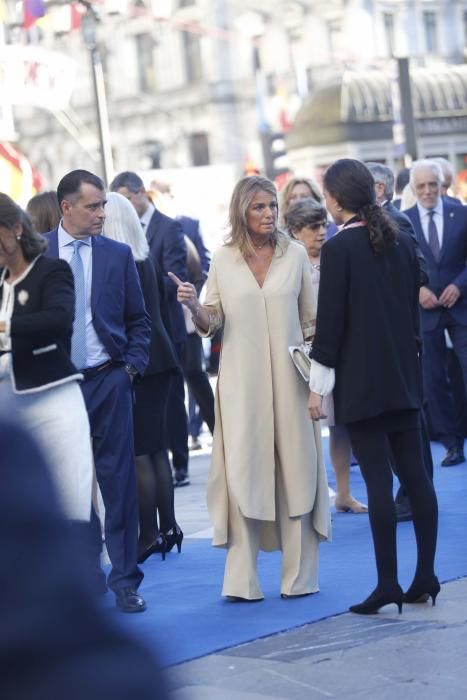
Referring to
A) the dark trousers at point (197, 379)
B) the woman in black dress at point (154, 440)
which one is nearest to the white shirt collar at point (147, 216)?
the dark trousers at point (197, 379)

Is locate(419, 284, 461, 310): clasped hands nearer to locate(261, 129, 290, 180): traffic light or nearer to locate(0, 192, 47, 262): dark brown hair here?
locate(0, 192, 47, 262): dark brown hair

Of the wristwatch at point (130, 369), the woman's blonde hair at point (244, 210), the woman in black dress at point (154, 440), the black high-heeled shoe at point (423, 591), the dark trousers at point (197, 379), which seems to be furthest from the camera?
the dark trousers at point (197, 379)

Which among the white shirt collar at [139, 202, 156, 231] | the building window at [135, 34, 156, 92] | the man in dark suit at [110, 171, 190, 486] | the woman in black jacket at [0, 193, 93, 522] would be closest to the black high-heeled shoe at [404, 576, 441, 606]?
the woman in black jacket at [0, 193, 93, 522]

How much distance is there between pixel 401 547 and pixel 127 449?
166cm

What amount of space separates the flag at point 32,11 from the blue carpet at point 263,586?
1197 cm

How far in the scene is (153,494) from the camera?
725cm

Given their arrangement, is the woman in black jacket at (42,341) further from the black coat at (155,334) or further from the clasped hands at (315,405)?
the black coat at (155,334)

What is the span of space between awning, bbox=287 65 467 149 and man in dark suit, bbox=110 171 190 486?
21.4 m

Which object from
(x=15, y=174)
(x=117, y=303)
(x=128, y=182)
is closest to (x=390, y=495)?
(x=117, y=303)

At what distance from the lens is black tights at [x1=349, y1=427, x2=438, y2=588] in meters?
5.48

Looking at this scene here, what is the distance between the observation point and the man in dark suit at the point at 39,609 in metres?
1.13

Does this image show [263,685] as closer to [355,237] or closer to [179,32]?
[355,237]

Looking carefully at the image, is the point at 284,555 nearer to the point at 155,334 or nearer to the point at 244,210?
the point at 244,210

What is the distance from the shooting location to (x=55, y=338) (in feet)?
16.8
